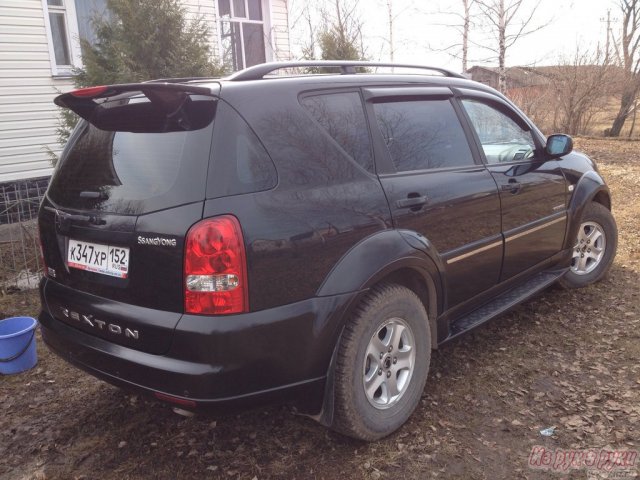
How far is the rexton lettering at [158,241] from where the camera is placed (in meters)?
2.16

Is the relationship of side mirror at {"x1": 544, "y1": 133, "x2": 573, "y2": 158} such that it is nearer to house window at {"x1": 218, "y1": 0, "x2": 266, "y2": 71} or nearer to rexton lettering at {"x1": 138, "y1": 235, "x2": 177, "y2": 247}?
rexton lettering at {"x1": 138, "y1": 235, "x2": 177, "y2": 247}

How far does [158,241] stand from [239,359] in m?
0.59

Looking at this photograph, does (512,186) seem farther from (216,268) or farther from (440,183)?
(216,268)

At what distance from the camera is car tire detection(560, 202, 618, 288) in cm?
467

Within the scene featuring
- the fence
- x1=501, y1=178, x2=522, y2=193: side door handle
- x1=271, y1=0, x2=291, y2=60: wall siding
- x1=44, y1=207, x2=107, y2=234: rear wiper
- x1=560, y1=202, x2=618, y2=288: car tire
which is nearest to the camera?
x1=44, y1=207, x2=107, y2=234: rear wiper

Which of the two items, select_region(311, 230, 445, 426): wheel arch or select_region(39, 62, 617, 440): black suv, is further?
select_region(311, 230, 445, 426): wheel arch

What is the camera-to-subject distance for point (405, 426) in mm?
2932

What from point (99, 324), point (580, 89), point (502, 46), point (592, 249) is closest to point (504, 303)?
point (592, 249)

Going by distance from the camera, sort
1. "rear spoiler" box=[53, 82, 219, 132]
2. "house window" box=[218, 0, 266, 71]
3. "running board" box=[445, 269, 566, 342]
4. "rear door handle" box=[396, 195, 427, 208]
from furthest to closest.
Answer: "house window" box=[218, 0, 266, 71]
"running board" box=[445, 269, 566, 342]
"rear door handle" box=[396, 195, 427, 208]
"rear spoiler" box=[53, 82, 219, 132]

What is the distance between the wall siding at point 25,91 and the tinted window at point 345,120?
281 inches

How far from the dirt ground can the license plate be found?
103cm

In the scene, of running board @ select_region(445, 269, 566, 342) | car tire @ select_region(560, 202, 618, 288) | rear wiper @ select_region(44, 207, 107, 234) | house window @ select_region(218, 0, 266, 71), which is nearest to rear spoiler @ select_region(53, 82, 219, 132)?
rear wiper @ select_region(44, 207, 107, 234)

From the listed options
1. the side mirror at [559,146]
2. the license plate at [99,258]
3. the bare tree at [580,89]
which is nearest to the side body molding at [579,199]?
the side mirror at [559,146]

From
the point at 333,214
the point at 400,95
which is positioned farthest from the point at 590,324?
the point at 333,214
